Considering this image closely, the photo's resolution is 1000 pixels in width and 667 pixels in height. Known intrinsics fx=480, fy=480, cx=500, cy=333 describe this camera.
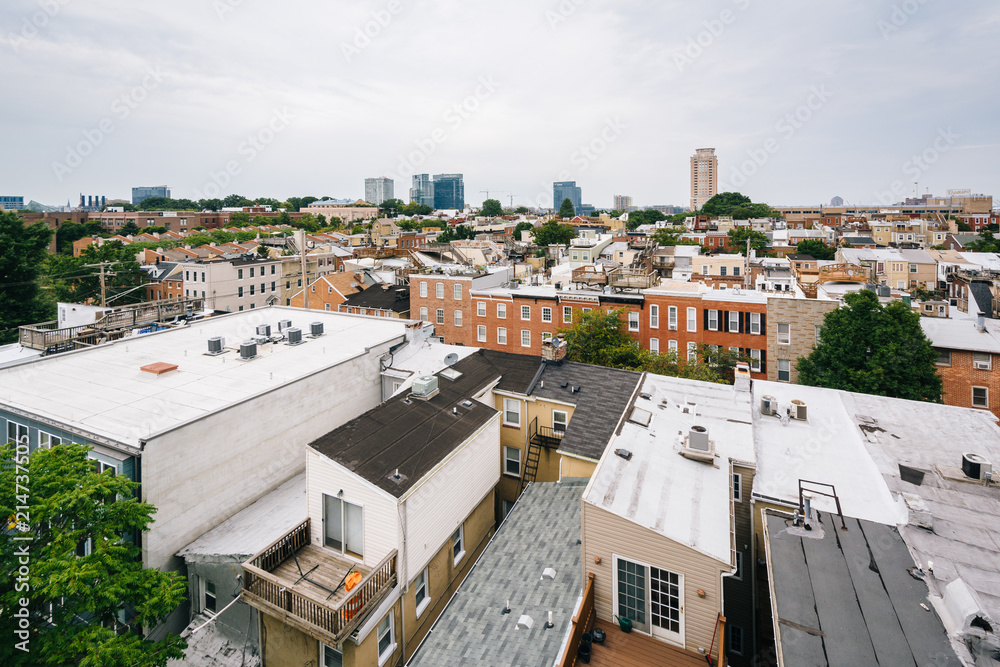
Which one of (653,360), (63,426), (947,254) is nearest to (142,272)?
(63,426)

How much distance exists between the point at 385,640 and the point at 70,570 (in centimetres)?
832

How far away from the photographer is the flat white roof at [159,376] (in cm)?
1691

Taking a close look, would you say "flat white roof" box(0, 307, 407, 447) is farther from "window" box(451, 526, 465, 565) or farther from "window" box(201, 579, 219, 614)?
"window" box(451, 526, 465, 565)

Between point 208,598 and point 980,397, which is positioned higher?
point 980,397

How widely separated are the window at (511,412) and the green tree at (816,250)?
92.2 m

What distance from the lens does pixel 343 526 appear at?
15.3 metres

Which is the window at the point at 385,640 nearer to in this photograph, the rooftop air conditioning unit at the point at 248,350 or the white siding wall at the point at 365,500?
the white siding wall at the point at 365,500

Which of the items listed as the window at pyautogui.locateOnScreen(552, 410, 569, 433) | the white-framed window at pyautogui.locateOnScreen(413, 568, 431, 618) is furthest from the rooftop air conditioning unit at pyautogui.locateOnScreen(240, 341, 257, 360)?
the window at pyautogui.locateOnScreen(552, 410, 569, 433)

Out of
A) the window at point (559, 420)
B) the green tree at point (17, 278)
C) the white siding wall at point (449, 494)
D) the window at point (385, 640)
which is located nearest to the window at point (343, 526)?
the white siding wall at point (449, 494)

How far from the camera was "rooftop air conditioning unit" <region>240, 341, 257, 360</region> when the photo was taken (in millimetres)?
22938

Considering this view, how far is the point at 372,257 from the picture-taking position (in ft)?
280

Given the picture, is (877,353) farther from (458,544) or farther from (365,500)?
(365,500)

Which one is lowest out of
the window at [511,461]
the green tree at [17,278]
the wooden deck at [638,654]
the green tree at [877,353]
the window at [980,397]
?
the wooden deck at [638,654]

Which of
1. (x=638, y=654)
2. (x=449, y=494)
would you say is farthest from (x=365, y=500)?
(x=638, y=654)
